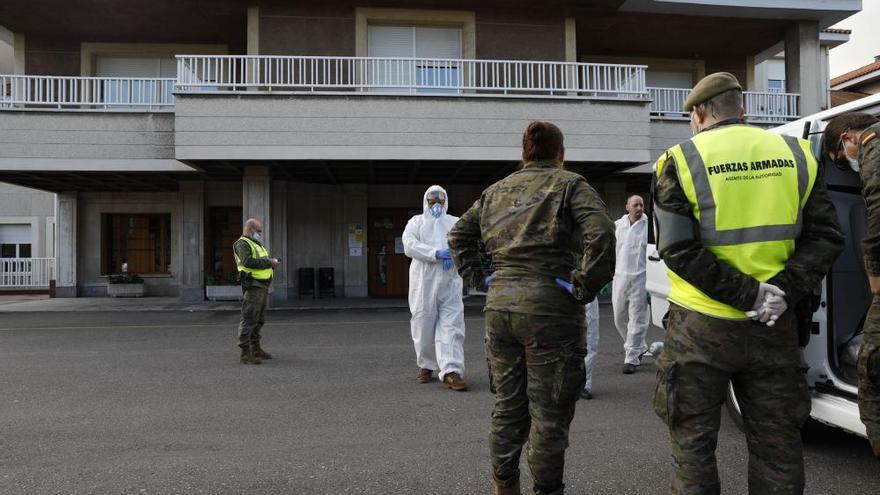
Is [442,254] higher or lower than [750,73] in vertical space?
lower

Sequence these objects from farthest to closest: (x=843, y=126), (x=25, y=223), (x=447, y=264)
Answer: (x=25, y=223) < (x=447, y=264) < (x=843, y=126)

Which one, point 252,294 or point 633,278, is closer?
point 633,278

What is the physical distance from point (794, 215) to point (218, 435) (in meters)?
3.83

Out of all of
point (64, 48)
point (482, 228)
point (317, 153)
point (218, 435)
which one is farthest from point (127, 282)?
point (482, 228)

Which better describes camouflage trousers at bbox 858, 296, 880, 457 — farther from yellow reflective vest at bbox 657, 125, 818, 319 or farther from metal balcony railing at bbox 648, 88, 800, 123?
metal balcony railing at bbox 648, 88, 800, 123

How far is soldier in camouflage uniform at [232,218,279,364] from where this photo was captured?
699 cm

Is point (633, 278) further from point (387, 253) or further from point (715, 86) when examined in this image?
point (387, 253)

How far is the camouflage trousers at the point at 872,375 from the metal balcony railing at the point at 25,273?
2034 cm

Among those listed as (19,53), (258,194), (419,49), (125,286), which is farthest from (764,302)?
(19,53)

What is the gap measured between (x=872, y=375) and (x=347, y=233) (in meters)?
14.6

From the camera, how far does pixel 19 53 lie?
15688 mm

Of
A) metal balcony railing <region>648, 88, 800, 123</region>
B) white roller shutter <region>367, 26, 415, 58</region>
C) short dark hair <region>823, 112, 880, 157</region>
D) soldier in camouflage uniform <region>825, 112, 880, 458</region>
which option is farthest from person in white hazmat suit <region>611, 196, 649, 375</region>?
white roller shutter <region>367, 26, 415, 58</region>

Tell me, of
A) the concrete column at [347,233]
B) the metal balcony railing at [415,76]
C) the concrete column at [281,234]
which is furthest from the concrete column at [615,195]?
the concrete column at [281,234]

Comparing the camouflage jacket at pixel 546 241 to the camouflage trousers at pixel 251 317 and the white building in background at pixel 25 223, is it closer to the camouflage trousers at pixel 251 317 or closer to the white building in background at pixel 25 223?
the camouflage trousers at pixel 251 317
